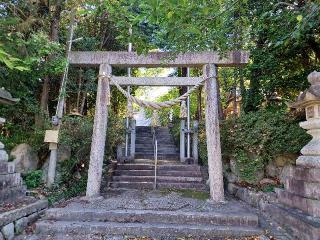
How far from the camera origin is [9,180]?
18.3ft

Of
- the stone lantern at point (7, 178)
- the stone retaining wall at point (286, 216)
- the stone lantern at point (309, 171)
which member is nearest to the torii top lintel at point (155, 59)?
the stone lantern at point (7, 178)

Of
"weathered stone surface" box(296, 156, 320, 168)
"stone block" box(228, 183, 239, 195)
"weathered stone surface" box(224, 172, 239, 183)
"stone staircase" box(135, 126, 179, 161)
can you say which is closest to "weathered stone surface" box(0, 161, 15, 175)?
"weathered stone surface" box(296, 156, 320, 168)

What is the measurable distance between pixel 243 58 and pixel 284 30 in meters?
1.08

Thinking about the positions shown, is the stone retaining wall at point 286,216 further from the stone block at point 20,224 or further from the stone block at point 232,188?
the stone block at point 20,224

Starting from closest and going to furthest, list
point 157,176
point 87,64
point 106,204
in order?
point 106,204 → point 87,64 → point 157,176

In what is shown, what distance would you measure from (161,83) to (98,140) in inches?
84.0

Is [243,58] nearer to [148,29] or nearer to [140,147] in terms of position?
[148,29]

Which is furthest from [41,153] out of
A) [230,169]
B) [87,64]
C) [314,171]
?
[314,171]

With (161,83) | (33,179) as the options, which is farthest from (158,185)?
(33,179)

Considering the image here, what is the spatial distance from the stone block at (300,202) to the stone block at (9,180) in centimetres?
507

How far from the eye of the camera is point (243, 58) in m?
6.97

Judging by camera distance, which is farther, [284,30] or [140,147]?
[140,147]

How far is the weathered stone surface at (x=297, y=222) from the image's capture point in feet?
12.7

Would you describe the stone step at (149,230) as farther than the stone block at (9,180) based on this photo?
No
